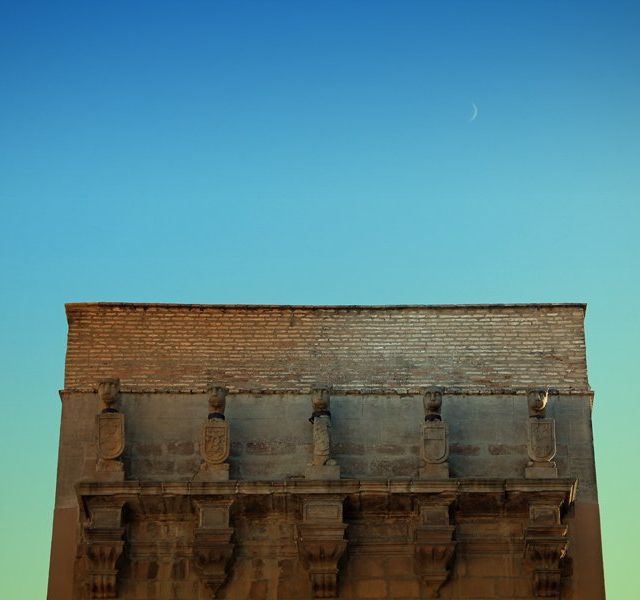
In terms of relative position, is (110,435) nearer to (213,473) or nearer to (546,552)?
(213,473)

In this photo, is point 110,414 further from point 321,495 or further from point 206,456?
point 321,495

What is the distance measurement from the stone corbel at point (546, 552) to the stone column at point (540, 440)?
0.77 m

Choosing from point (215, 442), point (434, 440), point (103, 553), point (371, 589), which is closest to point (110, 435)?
point (215, 442)

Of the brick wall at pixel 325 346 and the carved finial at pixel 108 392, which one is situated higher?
the brick wall at pixel 325 346

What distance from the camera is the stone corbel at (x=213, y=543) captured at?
2800 centimetres

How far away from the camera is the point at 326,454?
28.6 meters

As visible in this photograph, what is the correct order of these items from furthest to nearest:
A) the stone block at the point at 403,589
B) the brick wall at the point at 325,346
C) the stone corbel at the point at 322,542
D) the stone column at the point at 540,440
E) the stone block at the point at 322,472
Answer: the brick wall at the point at 325,346, the stone column at the point at 540,440, the stone block at the point at 322,472, the stone block at the point at 403,589, the stone corbel at the point at 322,542

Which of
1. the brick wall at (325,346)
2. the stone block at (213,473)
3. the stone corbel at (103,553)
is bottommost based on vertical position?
the stone corbel at (103,553)

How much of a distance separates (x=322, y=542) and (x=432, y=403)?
2.60m

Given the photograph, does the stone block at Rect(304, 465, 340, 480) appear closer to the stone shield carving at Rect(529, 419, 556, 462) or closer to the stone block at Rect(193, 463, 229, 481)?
the stone block at Rect(193, 463, 229, 481)

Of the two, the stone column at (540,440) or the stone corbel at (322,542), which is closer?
the stone corbel at (322,542)

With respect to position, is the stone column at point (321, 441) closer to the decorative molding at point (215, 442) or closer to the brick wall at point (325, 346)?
the brick wall at point (325, 346)

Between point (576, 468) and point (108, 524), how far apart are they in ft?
22.1

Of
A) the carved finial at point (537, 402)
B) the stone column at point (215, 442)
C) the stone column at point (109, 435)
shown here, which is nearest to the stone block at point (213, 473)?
the stone column at point (215, 442)
